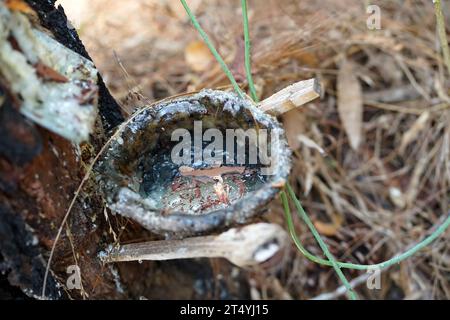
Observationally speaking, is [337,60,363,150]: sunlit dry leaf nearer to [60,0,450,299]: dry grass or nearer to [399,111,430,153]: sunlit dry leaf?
[60,0,450,299]: dry grass

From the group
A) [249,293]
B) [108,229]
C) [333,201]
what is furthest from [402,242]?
[108,229]

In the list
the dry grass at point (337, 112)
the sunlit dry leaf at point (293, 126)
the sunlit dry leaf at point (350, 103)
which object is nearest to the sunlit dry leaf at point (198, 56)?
the dry grass at point (337, 112)

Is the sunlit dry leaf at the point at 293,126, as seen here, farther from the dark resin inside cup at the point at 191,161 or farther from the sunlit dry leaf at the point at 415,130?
the dark resin inside cup at the point at 191,161

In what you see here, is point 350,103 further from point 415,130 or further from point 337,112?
point 415,130

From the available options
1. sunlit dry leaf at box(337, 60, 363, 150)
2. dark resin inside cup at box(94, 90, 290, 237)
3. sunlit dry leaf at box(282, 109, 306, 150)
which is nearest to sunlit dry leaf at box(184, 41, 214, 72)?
sunlit dry leaf at box(282, 109, 306, 150)

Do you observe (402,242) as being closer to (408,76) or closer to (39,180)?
(408,76)

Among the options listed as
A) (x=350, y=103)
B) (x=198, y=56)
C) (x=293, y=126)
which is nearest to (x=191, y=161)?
(x=293, y=126)

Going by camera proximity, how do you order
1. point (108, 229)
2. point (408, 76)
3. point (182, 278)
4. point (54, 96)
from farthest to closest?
point (408, 76) < point (182, 278) < point (108, 229) < point (54, 96)
